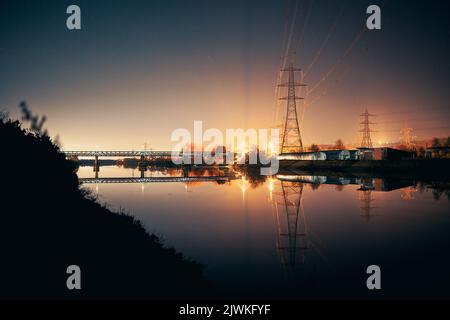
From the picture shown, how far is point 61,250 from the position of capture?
39.7 feet

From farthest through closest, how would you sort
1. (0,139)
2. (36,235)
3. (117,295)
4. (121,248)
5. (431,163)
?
1. (431,163)
2. (0,139)
3. (121,248)
4. (36,235)
5. (117,295)

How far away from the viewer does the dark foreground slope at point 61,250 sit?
33.1 feet

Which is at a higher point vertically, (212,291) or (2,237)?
(2,237)

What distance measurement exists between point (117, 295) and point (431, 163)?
69.6m

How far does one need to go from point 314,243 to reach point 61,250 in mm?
11652

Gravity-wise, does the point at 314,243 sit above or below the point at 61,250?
below

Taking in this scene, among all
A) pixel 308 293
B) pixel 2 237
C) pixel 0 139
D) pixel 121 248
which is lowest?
pixel 308 293

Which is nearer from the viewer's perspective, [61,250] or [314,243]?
[61,250]

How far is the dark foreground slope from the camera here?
33.1 feet

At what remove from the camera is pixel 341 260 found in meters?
14.9

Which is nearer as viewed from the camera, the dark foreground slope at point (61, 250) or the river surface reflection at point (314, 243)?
the dark foreground slope at point (61, 250)

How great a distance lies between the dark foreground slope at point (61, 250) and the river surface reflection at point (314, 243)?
2032 millimetres

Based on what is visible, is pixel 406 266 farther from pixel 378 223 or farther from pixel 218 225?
pixel 218 225
